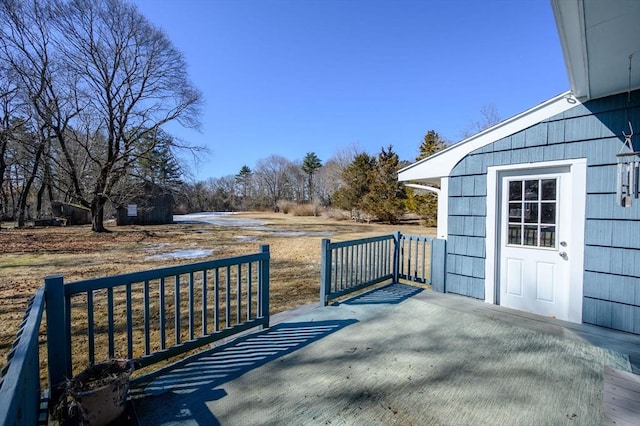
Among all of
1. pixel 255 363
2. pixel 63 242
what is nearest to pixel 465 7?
pixel 255 363

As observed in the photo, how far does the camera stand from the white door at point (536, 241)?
3.46 metres

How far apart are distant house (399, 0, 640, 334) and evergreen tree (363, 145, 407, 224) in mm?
15670

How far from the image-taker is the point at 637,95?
299 centimetres

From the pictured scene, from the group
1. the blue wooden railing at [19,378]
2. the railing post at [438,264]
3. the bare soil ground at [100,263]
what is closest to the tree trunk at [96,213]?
the bare soil ground at [100,263]

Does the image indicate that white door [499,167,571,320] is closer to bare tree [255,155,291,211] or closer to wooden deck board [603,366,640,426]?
wooden deck board [603,366,640,426]

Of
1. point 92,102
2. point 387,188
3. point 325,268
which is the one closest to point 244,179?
point 387,188

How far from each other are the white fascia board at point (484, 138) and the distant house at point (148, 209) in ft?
57.1

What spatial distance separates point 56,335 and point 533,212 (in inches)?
183

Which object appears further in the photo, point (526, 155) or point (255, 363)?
point (526, 155)

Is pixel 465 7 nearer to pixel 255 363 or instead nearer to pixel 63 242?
pixel 255 363

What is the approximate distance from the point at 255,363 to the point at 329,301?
5.60 feet

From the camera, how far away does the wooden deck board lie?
1.77m

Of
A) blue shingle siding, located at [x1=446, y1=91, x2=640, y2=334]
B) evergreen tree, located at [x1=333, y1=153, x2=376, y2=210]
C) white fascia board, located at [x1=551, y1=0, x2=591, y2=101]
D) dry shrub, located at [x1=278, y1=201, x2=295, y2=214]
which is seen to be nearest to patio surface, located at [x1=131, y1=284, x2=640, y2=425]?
blue shingle siding, located at [x1=446, y1=91, x2=640, y2=334]

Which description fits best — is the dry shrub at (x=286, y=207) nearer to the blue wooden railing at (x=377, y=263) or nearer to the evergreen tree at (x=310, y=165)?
the evergreen tree at (x=310, y=165)
